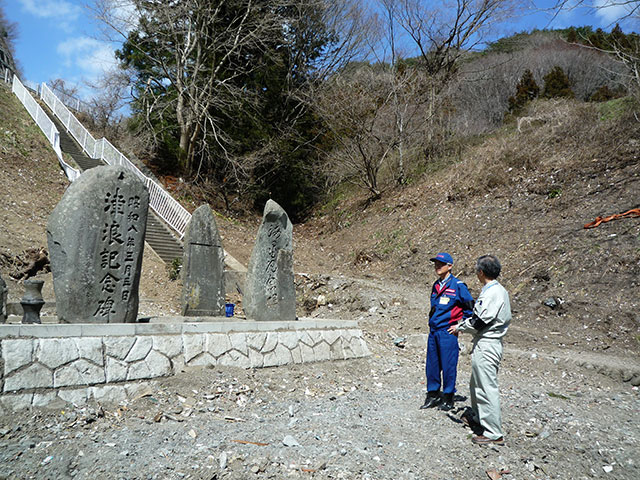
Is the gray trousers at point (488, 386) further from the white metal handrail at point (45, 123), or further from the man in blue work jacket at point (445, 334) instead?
the white metal handrail at point (45, 123)

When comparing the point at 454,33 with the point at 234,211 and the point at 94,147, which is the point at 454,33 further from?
the point at 94,147

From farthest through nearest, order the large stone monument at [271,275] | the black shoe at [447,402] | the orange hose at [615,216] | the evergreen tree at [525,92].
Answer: the evergreen tree at [525,92]
the orange hose at [615,216]
the large stone monument at [271,275]
the black shoe at [447,402]

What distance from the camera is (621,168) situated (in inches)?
498

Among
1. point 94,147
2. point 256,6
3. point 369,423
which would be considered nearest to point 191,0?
point 256,6

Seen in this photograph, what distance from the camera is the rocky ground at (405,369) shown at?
3766 millimetres

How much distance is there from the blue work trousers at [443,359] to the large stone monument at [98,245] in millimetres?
3691

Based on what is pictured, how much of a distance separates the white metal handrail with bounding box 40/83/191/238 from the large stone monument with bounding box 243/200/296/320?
20.6 ft

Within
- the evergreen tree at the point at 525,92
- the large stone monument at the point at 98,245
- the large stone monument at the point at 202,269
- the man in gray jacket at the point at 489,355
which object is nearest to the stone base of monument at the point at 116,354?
the large stone monument at the point at 98,245

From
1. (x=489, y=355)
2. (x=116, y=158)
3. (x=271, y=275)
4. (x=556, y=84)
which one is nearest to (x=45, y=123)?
(x=116, y=158)

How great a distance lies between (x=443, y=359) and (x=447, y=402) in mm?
540

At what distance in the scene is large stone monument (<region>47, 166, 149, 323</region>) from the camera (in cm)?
530

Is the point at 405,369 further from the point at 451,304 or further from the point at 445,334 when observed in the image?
the point at 451,304

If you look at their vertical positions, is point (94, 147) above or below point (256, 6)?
below

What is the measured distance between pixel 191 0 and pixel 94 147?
746 centimetres
